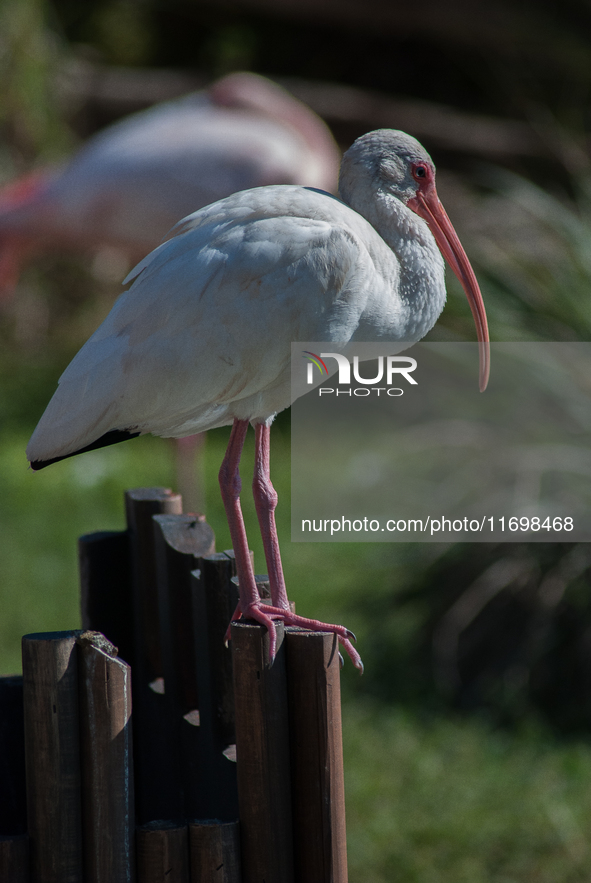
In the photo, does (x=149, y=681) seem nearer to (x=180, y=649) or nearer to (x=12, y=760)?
(x=180, y=649)

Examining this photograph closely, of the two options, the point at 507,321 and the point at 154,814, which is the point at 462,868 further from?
the point at 507,321

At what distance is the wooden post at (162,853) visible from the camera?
70.1 inches

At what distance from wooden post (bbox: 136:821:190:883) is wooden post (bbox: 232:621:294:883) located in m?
0.12

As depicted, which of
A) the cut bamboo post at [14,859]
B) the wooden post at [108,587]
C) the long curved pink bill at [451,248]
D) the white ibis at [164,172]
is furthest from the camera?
the white ibis at [164,172]

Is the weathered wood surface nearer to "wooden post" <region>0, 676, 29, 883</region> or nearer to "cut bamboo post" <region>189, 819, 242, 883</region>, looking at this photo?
"wooden post" <region>0, 676, 29, 883</region>

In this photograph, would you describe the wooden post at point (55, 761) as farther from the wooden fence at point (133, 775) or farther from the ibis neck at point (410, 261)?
the ibis neck at point (410, 261)

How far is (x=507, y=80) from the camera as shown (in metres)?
9.54

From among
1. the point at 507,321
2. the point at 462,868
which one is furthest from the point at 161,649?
the point at 507,321

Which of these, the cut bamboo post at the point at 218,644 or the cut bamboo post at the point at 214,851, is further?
the cut bamboo post at the point at 218,644

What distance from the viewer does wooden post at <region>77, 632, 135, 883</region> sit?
1.75 meters

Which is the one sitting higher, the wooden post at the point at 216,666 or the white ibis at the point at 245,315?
the white ibis at the point at 245,315

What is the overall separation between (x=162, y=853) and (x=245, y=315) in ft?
3.49

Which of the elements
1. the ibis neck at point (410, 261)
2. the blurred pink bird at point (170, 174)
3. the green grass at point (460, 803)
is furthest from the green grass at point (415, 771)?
the ibis neck at point (410, 261)

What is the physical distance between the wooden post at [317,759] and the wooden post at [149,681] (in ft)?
1.99
